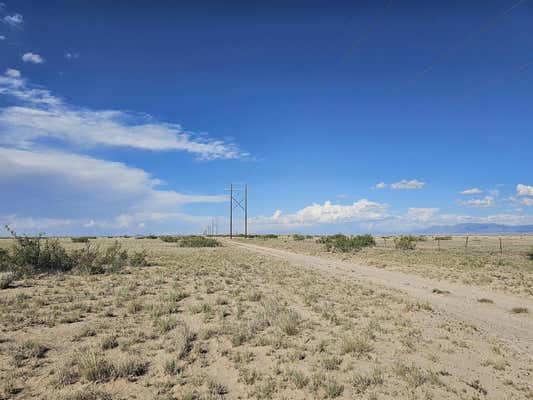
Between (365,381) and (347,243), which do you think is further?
(347,243)

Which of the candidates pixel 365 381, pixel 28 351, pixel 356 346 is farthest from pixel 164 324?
pixel 365 381

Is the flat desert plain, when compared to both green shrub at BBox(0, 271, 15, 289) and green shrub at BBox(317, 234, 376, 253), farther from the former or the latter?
green shrub at BBox(317, 234, 376, 253)

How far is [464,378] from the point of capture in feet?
23.4

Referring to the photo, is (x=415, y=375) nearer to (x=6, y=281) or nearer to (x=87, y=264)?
(x=6, y=281)

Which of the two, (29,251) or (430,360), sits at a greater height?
(29,251)

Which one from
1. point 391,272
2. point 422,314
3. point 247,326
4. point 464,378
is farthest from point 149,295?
point 391,272

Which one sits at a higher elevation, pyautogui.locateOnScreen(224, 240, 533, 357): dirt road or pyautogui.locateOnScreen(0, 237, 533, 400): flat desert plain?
pyautogui.locateOnScreen(0, 237, 533, 400): flat desert plain

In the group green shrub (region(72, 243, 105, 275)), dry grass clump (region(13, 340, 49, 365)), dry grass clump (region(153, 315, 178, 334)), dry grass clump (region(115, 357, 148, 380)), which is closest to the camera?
dry grass clump (region(115, 357, 148, 380))

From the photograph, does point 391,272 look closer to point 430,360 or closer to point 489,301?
point 489,301

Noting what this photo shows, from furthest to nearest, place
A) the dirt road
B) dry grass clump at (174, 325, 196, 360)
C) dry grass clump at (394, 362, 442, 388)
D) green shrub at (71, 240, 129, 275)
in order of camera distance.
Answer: green shrub at (71, 240, 129, 275) → the dirt road → dry grass clump at (174, 325, 196, 360) → dry grass clump at (394, 362, 442, 388)

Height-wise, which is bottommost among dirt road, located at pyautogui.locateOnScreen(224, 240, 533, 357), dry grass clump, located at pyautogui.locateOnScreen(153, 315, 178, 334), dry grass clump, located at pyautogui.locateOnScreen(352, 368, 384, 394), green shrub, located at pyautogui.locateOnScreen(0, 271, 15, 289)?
dirt road, located at pyautogui.locateOnScreen(224, 240, 533, 357)

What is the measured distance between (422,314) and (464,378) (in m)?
5.76

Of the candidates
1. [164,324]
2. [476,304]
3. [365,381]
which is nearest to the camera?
[365,381]

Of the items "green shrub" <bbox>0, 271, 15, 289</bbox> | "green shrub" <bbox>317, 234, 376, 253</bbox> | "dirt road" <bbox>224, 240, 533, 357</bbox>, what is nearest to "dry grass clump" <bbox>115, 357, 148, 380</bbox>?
"dirt road" <bbox>224, 240, 533, 357</bbox>
